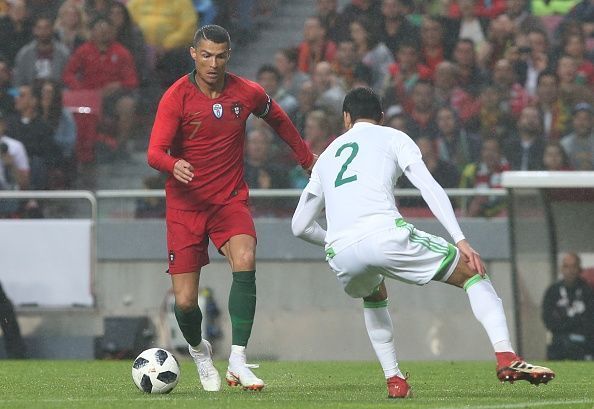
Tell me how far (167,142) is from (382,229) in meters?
1.64

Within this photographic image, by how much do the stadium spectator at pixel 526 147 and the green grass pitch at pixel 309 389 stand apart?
331cm

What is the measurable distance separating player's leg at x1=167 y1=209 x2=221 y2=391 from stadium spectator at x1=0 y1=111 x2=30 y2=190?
277 inches

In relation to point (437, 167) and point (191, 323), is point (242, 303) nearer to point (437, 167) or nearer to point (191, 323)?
point (191, 323)

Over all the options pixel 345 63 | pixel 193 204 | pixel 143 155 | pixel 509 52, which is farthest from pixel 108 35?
pixel 193 204

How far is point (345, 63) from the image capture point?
1573 cm

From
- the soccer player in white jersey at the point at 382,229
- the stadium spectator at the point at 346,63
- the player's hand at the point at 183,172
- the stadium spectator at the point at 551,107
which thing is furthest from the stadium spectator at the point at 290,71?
the soccer player in white jersey at the point at 382,229

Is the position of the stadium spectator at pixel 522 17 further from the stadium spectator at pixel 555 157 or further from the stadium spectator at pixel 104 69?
the stadium spectator at pixel 104 69

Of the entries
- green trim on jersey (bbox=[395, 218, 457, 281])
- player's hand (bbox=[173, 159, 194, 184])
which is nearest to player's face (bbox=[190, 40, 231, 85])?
player's hand (bbox=[173, 159, 194, 184])

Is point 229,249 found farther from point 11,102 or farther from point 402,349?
point 11,102

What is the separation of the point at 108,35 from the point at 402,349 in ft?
17.9

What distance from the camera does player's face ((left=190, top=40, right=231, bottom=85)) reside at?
7945 millimetres

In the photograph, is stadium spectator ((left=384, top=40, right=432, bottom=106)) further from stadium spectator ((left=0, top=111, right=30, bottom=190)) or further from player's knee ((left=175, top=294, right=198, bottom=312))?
player's knee ((left=175, top=294, right=198, bottom=312))

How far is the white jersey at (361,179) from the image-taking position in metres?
6.90

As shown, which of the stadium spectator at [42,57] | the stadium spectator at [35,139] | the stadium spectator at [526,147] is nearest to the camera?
the stadium spectator at [526,147]
